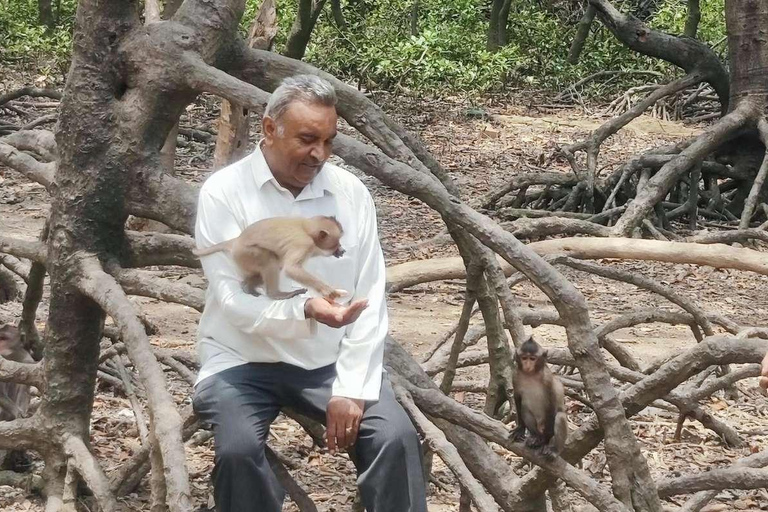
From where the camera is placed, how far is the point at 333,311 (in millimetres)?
2896

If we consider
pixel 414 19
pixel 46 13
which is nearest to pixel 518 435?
pixel 414 19

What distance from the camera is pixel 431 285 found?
8.05 metres

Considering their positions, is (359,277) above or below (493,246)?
below

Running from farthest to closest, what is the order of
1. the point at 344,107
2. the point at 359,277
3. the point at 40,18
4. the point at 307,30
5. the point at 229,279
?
the point at 40,18 < the point at 307,30 < the point at 344,107 < the point at 359,277 < the point at 229,279

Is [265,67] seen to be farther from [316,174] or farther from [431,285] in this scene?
[431,285]

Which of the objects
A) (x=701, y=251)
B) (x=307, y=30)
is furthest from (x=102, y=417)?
(x=307, y=30)

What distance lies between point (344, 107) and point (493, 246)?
1.02 m

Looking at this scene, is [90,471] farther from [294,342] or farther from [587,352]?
[587,352]

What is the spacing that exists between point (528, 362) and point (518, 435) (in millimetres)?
268

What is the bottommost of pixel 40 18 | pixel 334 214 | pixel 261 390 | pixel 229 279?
pixel 40 18

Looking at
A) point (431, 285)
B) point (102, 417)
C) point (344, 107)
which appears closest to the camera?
point (344, 107)

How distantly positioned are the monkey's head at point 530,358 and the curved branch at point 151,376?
1.14m

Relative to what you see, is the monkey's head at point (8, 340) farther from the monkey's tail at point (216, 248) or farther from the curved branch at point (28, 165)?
the monkey's tail at point (216, 248)

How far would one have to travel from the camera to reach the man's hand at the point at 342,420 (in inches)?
123
